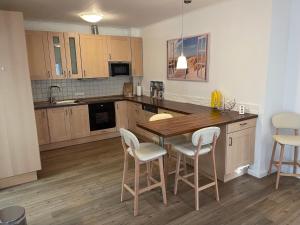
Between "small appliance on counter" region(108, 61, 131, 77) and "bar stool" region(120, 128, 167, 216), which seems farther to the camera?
"small appliance on counter" region(108, 61, 131, 77)

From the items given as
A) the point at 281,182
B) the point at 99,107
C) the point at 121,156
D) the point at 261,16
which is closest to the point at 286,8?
the point at 261,16

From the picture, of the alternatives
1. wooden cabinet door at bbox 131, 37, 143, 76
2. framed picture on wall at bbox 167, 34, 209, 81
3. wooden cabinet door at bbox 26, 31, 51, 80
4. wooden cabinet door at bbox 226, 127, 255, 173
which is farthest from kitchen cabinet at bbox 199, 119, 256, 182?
wooden cabinet door at bbox 26, 31, 51, 80

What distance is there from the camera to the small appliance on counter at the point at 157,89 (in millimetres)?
4840

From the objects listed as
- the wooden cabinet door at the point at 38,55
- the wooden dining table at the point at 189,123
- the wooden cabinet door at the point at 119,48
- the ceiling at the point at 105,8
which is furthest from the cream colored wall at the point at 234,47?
the wooden cabinet door at the point at 38,55

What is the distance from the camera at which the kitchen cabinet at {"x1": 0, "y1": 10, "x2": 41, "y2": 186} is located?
2.79m

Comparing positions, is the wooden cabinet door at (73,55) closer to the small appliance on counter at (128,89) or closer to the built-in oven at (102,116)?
the built-in oven at (102,116)

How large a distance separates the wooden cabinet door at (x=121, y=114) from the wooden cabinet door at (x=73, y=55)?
1.07 m

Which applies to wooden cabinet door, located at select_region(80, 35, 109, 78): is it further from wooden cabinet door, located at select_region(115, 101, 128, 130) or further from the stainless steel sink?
wooden cabinet door, located at select_region(115, 101, 128, 130)

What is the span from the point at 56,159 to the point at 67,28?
2.70m

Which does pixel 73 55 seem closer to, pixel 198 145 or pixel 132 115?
pixel 132 115

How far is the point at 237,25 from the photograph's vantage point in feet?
10.4

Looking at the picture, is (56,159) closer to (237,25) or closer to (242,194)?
(242,194)

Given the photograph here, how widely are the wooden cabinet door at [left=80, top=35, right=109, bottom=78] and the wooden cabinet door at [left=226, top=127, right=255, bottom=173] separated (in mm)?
3161

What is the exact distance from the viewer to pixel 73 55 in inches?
181
